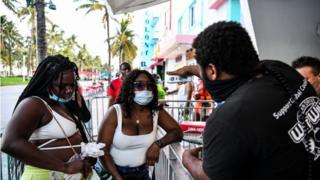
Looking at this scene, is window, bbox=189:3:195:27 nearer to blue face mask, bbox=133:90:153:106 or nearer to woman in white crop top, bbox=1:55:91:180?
blue face mask, bbox=133:90:153:106

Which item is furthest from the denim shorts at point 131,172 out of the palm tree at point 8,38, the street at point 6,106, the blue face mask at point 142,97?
the palm tree at point 8,38

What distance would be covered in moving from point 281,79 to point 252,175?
1.50 feet

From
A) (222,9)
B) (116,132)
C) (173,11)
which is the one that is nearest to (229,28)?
(116,132)

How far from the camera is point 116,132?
2.73 m

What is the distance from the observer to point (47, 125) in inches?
89.3

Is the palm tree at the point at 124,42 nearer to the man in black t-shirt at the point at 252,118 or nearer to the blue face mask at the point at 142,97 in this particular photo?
the blue face mask at the point at 142,97

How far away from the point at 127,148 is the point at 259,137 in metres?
1.63

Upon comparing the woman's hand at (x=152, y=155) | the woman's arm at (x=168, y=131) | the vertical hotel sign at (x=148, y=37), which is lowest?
the woman's hand at (x=152, y=155)

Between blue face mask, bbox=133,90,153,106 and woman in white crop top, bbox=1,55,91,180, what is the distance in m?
0.58

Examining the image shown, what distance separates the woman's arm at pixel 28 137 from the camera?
2.04m

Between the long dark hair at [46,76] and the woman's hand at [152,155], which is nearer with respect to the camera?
the long dark hair at [46,76]

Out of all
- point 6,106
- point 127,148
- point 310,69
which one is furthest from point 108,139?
point 6,106

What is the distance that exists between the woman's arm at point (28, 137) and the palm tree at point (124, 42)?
45645 millimetres

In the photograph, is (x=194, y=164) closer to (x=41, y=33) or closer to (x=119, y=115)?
(x=119, y=115)
